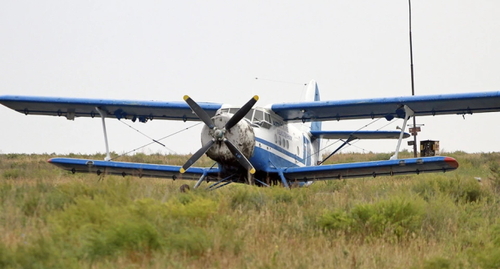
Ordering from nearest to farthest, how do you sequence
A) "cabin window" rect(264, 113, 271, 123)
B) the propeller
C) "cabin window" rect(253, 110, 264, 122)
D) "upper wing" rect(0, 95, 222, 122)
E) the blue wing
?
the propeller → "cabin window" rect(253, 110, 264, 122) → "cabin window" rect(264, 113, 271, 123) → the blue wing → "upper wing" rect(0, 95, 222, 122)

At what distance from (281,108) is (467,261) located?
1145 centimetres

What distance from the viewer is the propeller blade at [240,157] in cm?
1666

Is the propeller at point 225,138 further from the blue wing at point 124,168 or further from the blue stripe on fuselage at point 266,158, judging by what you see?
the blue wing at point 124,168

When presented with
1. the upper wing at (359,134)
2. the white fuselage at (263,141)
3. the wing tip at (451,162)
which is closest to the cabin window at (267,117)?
the white fuselage at (263,141)

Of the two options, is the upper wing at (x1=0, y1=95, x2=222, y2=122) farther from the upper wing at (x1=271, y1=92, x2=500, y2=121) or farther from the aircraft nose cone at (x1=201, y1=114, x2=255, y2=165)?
the aircraft nose cone at (x1=201, y1=114, x2=255, y2=165)

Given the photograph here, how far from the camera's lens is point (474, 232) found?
1036 cm

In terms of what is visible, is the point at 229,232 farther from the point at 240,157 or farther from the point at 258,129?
the point at 258,129

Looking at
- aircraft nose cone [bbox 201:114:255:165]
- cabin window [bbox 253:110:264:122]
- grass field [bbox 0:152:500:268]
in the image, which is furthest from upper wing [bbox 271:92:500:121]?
grass field [bbox 0:152:500:268]

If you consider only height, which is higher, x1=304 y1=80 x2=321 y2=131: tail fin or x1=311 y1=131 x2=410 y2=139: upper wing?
x1=304 y1=80 x2=321 y2=131: tail fin

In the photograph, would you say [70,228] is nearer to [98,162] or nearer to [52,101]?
[98,162]

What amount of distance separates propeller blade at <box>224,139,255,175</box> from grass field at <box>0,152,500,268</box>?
383 cm

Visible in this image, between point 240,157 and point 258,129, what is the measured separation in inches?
64.8

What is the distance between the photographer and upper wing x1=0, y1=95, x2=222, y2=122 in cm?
2039

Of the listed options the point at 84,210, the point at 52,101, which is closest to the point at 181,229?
the point at 84,210
